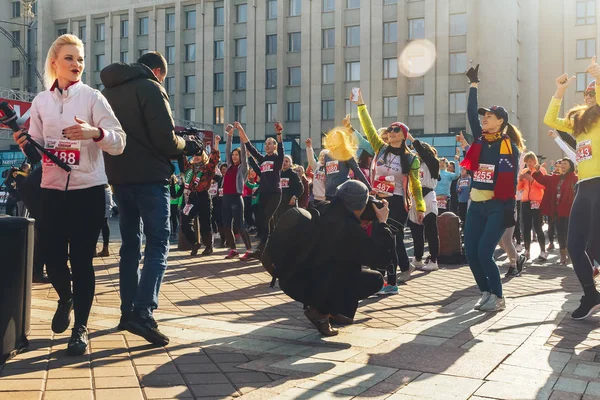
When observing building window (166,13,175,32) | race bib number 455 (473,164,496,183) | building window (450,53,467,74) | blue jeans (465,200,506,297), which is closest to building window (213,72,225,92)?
building window (166,13,175,32)

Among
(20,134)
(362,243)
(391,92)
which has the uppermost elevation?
(391,92)

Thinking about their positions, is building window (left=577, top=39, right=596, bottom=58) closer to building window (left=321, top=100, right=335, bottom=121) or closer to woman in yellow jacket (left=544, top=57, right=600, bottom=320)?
building window (left=321, top=100, right=335, bottom=121)

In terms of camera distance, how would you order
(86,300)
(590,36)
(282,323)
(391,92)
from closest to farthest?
(86,300) → (282,323) → (391,92) → (590,36)

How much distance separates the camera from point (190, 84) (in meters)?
55.2

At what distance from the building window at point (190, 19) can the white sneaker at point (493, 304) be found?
52.4 metres

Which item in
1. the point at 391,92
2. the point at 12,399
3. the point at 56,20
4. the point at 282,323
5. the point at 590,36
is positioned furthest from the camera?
the point at 56,20

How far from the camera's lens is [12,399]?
333 centimetres

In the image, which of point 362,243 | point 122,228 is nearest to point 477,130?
point 362,243

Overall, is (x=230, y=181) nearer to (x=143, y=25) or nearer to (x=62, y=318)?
(x=62, y=318)

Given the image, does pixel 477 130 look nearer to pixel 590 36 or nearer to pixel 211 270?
pixel 211 270

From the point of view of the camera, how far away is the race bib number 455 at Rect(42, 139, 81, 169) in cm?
427

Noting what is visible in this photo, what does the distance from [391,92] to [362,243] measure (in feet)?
145

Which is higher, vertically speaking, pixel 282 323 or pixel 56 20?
pixel 56 20

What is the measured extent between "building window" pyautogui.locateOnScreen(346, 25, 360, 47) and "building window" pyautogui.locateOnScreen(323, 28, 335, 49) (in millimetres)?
1116
